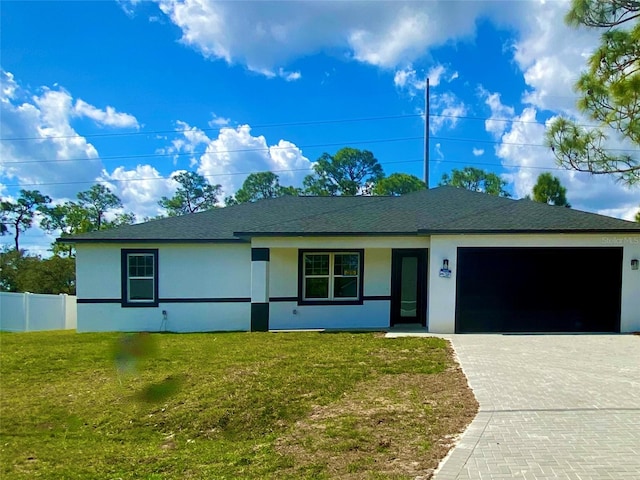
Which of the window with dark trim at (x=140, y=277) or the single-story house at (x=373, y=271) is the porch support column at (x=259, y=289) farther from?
the window with dark trim at (x=140, y=277)

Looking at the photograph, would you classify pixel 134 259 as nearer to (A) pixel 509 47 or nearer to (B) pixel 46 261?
(A) pixel 509 47

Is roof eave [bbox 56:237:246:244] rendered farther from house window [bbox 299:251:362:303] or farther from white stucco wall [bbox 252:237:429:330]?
house window [bbox 299:251:362:303]

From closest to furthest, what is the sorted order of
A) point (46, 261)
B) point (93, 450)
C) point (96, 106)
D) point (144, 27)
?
point (93, 450)
point (144, 27)
point (96, 106)
point (46, 261)

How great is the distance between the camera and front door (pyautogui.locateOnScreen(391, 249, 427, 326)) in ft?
40.1

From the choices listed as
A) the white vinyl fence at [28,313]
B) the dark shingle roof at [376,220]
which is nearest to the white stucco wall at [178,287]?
the dark shingle roof at [376,220]

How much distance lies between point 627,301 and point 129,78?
12.8m

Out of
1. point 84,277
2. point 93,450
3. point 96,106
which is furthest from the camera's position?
point 84,277

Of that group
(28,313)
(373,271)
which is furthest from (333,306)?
(28,313)

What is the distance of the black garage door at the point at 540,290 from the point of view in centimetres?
1077

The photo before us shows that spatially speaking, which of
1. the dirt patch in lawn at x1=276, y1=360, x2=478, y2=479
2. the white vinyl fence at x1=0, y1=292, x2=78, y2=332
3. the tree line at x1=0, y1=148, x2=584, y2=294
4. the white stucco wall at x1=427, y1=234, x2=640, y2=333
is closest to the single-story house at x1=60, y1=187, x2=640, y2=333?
the white stucco wall at x1=427, y1=234, x2=640, y2=333

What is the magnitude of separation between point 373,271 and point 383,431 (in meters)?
8.08

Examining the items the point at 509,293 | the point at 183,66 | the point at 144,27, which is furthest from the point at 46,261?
the point at 509,293

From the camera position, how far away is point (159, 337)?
424 inches

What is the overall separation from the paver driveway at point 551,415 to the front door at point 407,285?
373cm
